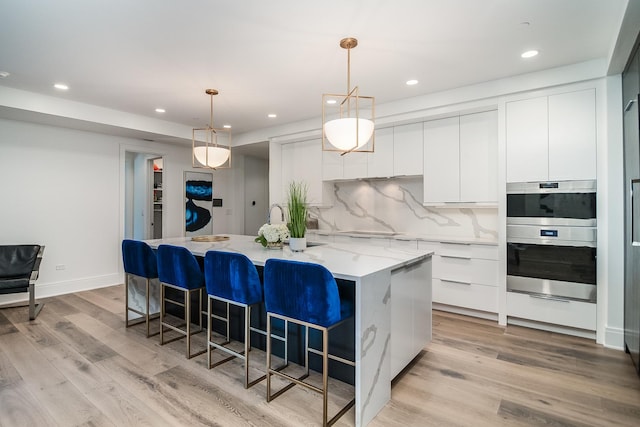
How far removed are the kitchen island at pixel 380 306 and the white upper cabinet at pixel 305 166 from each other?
2.51m

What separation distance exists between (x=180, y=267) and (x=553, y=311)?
3525 mm

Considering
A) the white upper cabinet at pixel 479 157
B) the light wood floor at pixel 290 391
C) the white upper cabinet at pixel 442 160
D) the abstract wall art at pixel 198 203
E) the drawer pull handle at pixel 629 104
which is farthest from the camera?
the abstract wall art at pixel 198 203

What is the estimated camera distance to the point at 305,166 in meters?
5.44

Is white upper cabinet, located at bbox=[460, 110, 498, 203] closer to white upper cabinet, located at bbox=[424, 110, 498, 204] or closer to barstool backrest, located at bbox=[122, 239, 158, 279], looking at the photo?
white upper cabinet, located at bbox=[424, 110, 498, 204]

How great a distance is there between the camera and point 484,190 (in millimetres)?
3820

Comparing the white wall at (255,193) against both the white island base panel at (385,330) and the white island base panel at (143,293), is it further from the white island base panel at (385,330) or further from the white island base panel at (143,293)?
the white island base panel at (385,330)

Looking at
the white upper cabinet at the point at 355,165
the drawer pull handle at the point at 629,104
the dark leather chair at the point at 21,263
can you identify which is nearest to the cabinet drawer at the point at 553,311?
the drawer pull handle at the point at 629,104

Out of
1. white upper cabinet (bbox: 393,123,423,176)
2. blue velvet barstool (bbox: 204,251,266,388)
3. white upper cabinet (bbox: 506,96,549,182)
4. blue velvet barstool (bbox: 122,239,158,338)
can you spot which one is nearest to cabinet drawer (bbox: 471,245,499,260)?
white upper cabinet (bbox: 506,96,549,182)

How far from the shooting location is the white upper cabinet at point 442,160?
4020 millimetres

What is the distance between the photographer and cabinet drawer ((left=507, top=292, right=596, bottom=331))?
307cm

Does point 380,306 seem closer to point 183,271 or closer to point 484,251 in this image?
point 183,271

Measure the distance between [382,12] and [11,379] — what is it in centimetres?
373

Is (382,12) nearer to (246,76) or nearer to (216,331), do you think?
(246,76)

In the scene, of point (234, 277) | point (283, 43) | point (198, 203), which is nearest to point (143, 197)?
point (198, 203)
